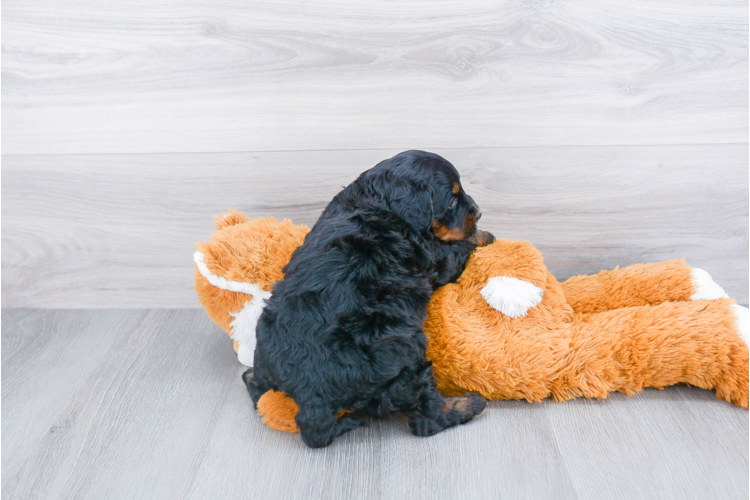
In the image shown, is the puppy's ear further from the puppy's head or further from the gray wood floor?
the gray wood floor

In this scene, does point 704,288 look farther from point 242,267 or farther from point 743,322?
point 242,267

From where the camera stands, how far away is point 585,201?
187 centimetres

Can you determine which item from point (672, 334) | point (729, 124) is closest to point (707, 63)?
point (729, 124)

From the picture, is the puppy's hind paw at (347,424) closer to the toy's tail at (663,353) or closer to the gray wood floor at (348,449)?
the gray wood floor at (348,449)

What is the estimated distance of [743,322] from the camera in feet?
4.70

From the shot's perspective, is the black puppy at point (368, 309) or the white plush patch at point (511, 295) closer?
the black puppy at point (368, 309)

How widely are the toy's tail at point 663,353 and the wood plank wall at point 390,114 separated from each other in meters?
0.49

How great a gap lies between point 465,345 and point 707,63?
1169 mm

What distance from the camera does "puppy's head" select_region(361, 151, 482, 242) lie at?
138cm

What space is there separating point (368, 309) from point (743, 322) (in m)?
0.98

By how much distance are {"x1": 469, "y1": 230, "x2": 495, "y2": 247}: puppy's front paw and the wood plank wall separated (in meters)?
0.27

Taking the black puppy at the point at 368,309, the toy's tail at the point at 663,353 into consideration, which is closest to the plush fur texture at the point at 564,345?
the toy's tail at the point at 663,353

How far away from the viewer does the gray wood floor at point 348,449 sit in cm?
127

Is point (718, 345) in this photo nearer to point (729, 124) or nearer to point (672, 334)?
point (672, 334)
